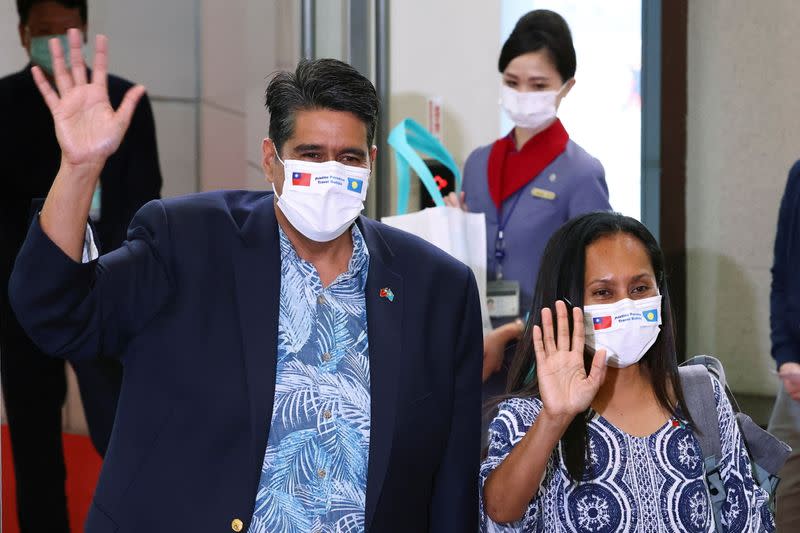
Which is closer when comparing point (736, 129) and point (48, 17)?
point (48, 17)

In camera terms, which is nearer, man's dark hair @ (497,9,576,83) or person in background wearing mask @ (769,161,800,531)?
man's dark hair @ (497,9,576,83)

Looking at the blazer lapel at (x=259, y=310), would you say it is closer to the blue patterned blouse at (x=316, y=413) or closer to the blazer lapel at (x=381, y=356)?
the blue patterned blouse at (x=316, y=413)

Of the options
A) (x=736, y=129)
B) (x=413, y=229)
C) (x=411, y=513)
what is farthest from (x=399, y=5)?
(x=411, y=513)

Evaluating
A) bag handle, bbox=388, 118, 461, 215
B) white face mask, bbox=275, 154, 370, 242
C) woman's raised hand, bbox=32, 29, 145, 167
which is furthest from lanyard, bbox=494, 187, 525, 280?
woman's raised hand, bbox=32, 29, 145, 167

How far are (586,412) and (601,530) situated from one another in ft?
0.93

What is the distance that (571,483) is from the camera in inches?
102

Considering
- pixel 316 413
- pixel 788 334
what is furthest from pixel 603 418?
pixel 788 334

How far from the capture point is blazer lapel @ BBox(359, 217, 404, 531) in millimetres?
2260

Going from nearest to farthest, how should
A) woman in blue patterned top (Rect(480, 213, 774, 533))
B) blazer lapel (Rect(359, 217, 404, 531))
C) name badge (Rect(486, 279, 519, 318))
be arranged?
blazer lapel (Rect(359, 217, 404, 531))
woman in blue patterned top (Rect(480, 213, 774, 533))
name badge (Rect(486, 279, 519, 318))

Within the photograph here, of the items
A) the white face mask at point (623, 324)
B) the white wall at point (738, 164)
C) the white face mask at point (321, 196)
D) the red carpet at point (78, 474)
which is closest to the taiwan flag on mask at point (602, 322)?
the white face mask at point (623, 324)

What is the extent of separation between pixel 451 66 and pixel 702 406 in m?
2.82

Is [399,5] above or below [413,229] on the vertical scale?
above

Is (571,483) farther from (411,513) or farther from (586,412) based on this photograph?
(411,513)

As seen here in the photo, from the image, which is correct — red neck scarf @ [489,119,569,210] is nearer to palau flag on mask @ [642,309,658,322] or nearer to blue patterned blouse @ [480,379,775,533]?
palau flag on mask @ [642,309,658,322]
